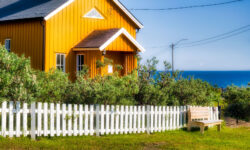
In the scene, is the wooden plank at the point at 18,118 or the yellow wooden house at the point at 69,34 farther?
the yellow wooden house at the point at 69,34

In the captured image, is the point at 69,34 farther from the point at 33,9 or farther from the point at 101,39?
the point at 33,9

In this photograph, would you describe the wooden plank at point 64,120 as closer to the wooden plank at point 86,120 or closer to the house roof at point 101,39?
the wooden plank at point 86,120

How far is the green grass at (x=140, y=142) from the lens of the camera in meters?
11.0

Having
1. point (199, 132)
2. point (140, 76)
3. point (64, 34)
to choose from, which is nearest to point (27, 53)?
point (64, 34)

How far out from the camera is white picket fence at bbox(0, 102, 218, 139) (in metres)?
11.7

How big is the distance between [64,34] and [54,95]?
936cm

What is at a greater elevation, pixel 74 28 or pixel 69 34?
pixel 74 28

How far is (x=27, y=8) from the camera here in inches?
963

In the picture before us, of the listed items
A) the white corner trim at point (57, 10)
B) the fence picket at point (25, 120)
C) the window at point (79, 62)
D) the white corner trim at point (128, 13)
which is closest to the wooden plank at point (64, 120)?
the fence picket at point (25, 120)

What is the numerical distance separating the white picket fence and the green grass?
Answer: 0.32 meters

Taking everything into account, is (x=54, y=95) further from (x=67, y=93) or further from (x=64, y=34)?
(x=64, y=34)

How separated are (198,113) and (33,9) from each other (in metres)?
13.1

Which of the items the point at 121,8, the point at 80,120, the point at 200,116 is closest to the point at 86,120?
the point at 80,120

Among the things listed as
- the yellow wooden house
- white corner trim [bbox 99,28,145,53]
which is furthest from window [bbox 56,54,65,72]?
white corner trim [bbox 99,28,145,53]
